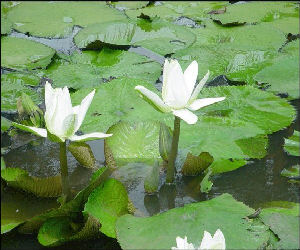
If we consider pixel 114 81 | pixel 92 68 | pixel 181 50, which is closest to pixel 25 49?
pixel 92 68

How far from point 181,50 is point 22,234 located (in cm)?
200

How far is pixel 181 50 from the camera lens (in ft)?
11.2

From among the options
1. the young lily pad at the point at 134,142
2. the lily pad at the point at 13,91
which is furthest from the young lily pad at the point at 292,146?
the lily pad at the point at 13,91

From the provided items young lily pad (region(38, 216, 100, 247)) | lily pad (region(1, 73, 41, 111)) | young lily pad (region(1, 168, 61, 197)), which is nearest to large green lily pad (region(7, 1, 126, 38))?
lily pad (region(1, 73, 41, 111))

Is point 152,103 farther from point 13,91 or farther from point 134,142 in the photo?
point 13,91

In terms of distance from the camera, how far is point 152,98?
1.77 meters

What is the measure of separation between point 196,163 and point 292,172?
510 mm

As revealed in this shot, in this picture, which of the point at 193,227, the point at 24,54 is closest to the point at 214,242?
the point at 193,227

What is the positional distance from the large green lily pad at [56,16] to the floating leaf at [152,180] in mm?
2004

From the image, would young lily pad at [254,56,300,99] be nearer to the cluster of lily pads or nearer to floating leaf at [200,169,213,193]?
the cluster of lily pads

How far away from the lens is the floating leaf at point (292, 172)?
2230 mm

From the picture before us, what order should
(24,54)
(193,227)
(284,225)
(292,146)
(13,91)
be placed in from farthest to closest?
1. (24,54)
2. (13,91)
3. (292,146)
4. (284,225)
5. (193,227)

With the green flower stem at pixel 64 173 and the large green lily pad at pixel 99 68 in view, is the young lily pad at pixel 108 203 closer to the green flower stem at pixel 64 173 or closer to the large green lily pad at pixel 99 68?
the green flower stem at pixel 64 173

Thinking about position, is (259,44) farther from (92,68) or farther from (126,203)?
(126,203)
